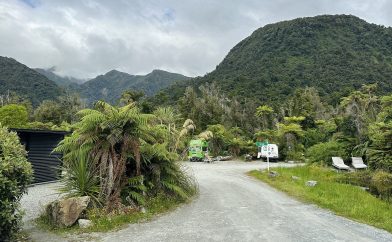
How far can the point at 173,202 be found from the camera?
10.9 m

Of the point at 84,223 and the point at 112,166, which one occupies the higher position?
the point at 112,166

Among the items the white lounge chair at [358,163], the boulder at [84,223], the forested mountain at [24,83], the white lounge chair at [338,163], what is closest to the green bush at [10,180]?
the boulder at [84,223]

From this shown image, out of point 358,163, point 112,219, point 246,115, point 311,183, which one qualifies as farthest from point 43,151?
point 246,115

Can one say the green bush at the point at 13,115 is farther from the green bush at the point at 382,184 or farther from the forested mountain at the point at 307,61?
the green bush at the point at 382,184

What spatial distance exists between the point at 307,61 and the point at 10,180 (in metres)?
77.4

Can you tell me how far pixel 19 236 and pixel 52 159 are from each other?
10360 millimetres

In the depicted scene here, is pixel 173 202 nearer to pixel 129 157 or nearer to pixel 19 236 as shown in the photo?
pixel 129 157

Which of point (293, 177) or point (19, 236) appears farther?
point (293, 177)

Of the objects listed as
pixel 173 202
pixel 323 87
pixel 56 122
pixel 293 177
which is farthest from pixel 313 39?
pixel 173 202

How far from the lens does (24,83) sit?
86.2 metres

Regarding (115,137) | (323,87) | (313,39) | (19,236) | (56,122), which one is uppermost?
(313,39)

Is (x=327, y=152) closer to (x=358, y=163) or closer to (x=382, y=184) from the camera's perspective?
(x=358, y=163)

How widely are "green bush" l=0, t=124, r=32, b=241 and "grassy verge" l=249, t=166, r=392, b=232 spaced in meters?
7.69

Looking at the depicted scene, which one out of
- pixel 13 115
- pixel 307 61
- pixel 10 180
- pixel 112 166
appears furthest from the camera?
pixel 307 61
